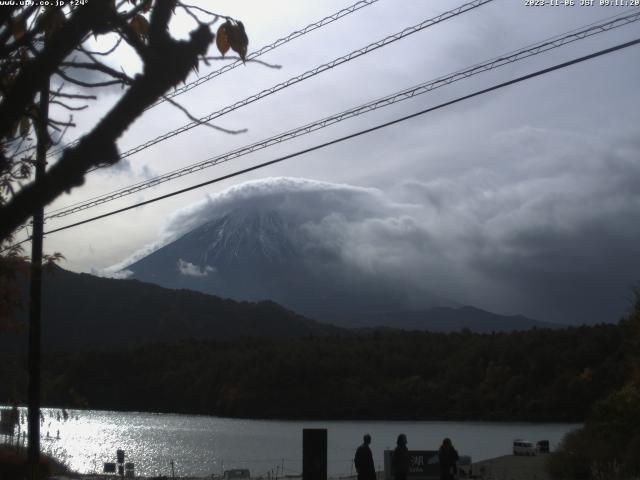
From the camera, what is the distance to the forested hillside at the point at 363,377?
371 ft

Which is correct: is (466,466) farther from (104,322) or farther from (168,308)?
(168,308)

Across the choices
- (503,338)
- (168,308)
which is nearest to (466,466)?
(503,338)

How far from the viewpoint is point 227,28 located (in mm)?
4867

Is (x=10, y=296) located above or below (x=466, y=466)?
above

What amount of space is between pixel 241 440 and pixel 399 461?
80343 mm

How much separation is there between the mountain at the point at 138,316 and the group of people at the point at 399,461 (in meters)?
119

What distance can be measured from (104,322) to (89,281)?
1100 centimetres

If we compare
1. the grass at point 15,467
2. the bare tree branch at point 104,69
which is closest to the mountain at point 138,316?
the grass at point 15,467

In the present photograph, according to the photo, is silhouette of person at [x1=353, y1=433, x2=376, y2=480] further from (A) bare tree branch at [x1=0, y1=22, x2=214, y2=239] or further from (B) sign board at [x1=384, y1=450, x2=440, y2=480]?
(A) bare tree branch at [x1=0, y1=22, x2=214, y2=239]

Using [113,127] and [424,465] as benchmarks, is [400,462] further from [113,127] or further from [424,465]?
[113,127]

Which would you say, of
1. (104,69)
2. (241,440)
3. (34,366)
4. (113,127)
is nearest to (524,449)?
(241,440)

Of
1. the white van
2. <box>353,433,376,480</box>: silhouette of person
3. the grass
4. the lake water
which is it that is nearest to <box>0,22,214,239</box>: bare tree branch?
<box>353,433,376,480</box>: silhouette of person

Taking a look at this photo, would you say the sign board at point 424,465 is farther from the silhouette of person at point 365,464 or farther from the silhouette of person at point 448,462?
the silhouette of person at point 365,464

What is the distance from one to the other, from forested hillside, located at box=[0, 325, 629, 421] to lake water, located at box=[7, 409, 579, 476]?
8.96ft
